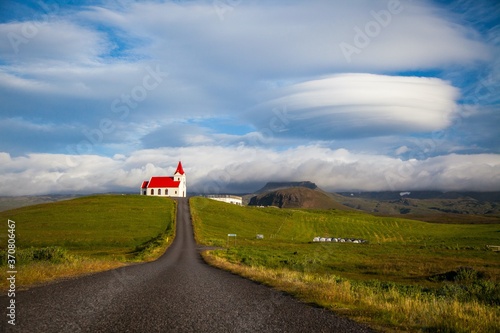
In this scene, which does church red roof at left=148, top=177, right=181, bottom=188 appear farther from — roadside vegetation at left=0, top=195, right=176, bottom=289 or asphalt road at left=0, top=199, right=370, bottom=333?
asphalt road at left=0, top=199, right=370, bottom=333

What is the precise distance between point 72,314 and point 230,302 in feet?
17.4

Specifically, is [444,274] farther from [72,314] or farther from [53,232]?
[53,232]

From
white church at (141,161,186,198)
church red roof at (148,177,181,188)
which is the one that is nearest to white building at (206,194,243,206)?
white church at (141,161,186,198)

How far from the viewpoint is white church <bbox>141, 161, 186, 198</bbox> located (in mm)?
157125

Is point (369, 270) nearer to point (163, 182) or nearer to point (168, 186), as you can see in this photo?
point (168, 186)

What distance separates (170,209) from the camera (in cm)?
11244

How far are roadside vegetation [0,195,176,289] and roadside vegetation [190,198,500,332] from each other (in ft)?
31.9

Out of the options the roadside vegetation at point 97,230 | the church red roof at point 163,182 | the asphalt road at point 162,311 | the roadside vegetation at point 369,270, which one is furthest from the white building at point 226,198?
the asphalt road at point 162,311

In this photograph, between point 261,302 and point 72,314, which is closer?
point 72,314

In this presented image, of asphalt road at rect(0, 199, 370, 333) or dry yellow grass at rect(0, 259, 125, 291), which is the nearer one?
asphalt road at rect(0, 199, 370, 333)

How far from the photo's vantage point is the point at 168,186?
158 meters

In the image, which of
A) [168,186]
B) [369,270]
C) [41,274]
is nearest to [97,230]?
[369,270]

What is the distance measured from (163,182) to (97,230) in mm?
78083

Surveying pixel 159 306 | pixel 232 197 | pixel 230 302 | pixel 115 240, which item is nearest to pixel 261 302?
pixel 230 302
